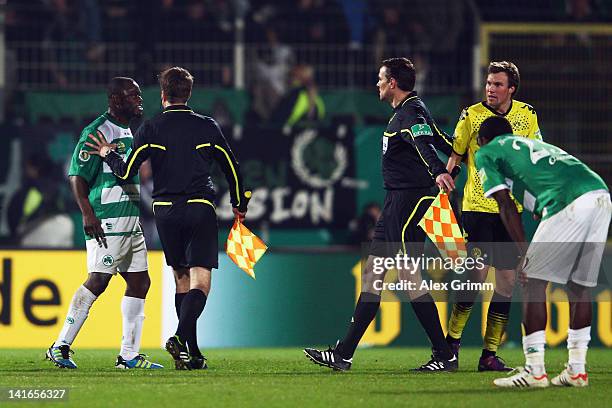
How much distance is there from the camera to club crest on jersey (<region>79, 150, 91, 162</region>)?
28.1 ft

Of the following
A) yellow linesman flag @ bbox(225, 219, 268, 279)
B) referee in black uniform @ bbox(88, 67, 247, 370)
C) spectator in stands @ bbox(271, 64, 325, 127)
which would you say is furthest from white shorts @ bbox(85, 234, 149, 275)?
spectator in stands @ bbox(271, 64, 325, 127)

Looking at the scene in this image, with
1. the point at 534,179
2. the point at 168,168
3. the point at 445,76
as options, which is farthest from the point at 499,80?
the point at 445,76

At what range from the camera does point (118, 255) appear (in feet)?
28.5

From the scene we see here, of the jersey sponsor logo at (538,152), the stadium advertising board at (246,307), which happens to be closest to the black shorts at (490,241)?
the jersey sponsor logo at (538,152)

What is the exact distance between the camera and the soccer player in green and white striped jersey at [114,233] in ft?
28.3

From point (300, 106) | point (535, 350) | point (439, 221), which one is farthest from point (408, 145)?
point (300, 106)

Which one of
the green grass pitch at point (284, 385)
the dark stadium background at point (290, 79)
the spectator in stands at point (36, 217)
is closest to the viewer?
the green grass pitch at point (284, 385)

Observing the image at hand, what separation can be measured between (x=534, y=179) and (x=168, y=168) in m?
2.40

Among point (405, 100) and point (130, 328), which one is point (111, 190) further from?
point (405, 100)

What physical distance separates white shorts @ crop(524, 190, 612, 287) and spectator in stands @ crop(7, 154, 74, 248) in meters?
7.19

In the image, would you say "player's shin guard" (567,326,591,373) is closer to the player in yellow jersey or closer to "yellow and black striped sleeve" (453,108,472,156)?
the player in yellow jersey

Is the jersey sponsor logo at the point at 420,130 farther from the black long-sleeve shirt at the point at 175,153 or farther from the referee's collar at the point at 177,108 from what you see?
the referee's collar at the point at 177,108

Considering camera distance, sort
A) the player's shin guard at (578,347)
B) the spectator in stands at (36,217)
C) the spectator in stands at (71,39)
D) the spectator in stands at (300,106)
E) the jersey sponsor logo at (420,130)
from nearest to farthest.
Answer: the player's shin guard at (578,347) → the jersey sponsor logo at (420,130) → the spectator in stands at (36,217) → the spectator in stands at (300,106) → the spectator in stands at (71,39)

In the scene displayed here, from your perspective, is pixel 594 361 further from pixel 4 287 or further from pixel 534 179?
pixel 4 287
